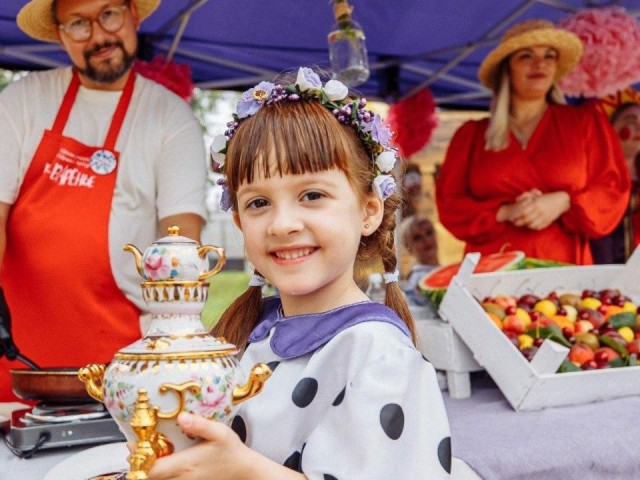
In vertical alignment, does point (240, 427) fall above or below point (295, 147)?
below

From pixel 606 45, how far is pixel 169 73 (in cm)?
225

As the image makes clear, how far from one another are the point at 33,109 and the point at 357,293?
1.66 metres

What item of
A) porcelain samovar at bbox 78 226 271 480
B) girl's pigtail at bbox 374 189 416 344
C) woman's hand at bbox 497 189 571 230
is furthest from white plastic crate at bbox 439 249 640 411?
porcelain samovar at bbox 78 226 271 480

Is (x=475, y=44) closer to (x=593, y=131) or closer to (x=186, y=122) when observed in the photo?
(x=593, y=131)

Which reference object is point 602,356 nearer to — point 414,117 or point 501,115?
point 501,115

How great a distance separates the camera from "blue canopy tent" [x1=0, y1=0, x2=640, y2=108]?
3.90m

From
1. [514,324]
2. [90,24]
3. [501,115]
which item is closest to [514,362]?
[514,324]

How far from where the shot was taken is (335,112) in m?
1.24

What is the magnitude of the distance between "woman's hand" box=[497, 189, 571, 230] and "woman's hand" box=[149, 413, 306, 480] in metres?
2.18

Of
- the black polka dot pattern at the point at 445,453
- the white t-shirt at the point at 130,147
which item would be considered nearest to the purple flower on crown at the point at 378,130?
the black polka dot pattern at the point at 445,453

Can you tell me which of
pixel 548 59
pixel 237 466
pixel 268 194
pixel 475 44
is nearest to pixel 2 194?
pixel 268 194

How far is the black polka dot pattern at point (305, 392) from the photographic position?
1129 millimetres

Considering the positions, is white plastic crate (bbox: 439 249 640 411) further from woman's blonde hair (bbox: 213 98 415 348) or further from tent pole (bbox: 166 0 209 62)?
tent pole (bbox: 166 0 209 62)

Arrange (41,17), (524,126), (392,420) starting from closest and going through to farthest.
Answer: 1. (392,420)
2. (41,17)
3. (524,126)
